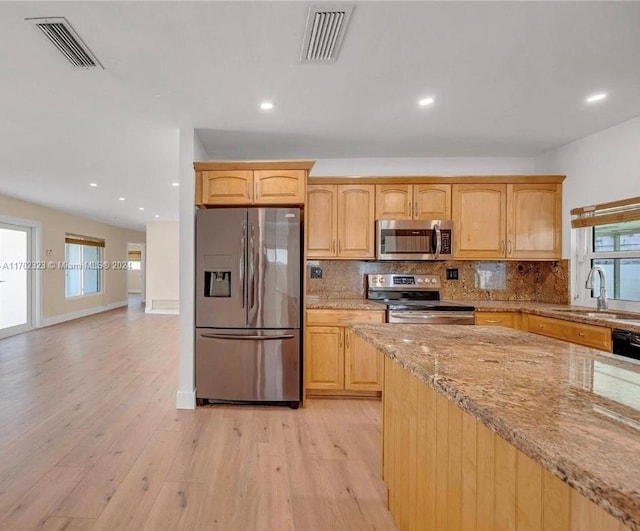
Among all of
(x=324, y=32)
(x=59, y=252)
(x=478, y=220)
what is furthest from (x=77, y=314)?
(x=478, y=220)

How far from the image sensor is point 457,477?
109 cm

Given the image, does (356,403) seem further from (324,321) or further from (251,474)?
(251,474)

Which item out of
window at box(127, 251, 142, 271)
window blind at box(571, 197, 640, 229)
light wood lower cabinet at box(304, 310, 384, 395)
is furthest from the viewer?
window at box(127, 251, 142, 271)

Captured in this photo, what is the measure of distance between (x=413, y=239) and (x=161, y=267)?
24.1 feet

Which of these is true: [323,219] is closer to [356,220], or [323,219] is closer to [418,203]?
[356,220]

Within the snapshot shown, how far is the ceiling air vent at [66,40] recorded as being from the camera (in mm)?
1649

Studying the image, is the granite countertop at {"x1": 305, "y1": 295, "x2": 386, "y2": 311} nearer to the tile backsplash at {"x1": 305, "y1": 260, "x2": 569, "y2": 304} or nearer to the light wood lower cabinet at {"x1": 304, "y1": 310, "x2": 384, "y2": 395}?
the light wood lower cabinet at {"x1": 304, "y1": 310, "x2": 384, "y2": 395}

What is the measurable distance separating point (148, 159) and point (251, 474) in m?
3.51

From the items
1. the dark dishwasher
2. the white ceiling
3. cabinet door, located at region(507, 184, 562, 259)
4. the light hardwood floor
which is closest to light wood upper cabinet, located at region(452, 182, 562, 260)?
cabinet door, located at region(507, 184, 562, 259)

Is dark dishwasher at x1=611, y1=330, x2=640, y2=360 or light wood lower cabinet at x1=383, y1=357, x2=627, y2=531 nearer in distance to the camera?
light wood lower cabinet at x1=383, y1=357, x2=627, y2=531

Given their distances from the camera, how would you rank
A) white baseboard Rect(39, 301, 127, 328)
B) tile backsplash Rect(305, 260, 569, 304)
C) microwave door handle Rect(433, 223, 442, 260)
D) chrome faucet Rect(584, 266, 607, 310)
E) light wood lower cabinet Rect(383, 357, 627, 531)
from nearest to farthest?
light wood lower cabinet Rect(383, 357, 627, 531) < chrome faucet Rect(584, 266, 607, 310) < microwave door handle Rect(433, 223, 442, 260) < tile backsplash Rect(305, 260, 569, 304) < white baseboard Rect(39, 301, 127, 328)

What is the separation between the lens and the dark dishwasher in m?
2.13

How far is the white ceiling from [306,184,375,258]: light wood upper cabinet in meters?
0.49

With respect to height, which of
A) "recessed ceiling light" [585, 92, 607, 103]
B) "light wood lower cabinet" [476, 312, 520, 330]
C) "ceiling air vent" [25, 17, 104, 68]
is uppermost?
"recessed ceiling light" [585, 92, 607, 103]
